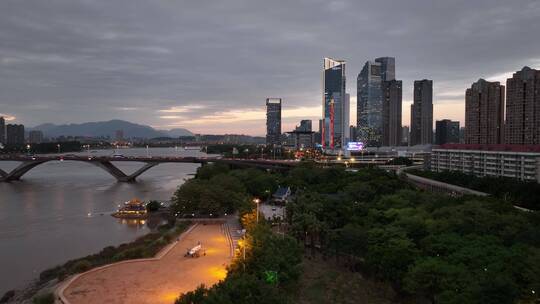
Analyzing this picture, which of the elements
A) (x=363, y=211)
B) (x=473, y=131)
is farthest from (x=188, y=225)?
(x=473, y=131)

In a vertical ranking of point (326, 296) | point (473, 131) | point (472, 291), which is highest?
point (473, 131)

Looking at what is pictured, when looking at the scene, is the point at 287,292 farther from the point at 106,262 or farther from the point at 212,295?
the point at 106,262

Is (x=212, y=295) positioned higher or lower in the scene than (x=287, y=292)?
higher

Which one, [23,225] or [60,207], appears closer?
[23,225]

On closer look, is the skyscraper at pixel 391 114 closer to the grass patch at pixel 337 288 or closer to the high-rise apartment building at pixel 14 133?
the high-rise apartment building at pixel 14 133

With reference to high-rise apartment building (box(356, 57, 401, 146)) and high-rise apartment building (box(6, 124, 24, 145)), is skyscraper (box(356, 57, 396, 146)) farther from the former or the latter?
high-rise apartment building (box(6, 124, 24, 145))

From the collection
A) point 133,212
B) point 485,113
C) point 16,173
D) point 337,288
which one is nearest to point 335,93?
point 485,113

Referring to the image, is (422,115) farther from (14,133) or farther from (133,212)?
(14,133)
